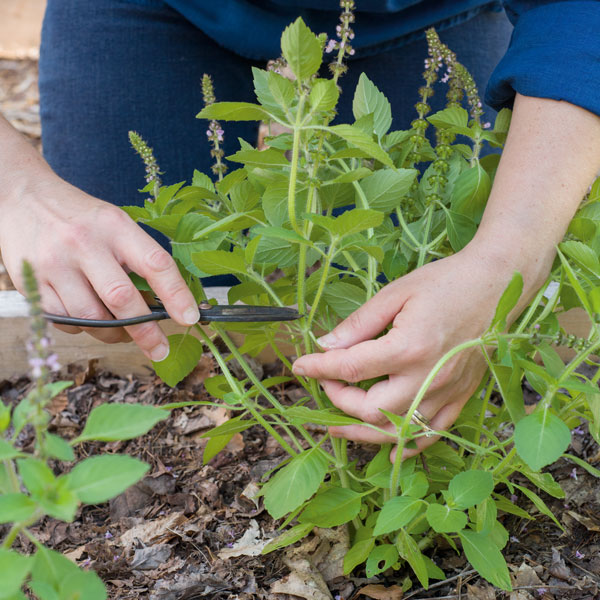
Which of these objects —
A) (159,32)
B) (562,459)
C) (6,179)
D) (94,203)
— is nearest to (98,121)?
(159,32)

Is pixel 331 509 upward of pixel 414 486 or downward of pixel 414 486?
downward

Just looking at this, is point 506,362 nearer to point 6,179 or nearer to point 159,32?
point 6,179

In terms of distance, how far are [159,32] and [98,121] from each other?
12.7 inches

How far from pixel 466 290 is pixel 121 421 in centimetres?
55

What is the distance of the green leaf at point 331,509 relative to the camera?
0.96m

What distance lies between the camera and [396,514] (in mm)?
804

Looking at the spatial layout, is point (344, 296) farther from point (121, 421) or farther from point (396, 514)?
point (121, 421)

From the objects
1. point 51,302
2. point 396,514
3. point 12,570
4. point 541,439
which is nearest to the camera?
point 12,570

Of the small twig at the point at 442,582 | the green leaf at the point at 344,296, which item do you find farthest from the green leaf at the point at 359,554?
the green leaf at the point at 344,296

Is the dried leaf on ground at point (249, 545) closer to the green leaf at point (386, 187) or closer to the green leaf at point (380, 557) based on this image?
the green leaf at point (380, 557)

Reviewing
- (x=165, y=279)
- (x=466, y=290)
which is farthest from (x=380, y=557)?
(x=165, y=279)

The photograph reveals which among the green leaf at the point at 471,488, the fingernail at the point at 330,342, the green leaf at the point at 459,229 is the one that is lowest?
the green leaf at the point at 471,488

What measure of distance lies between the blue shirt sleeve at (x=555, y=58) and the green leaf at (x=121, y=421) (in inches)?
32.7

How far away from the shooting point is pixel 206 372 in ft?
5.81
